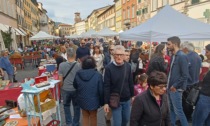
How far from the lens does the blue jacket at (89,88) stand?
11.7ft

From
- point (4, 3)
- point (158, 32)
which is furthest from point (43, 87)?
point (4, 3)

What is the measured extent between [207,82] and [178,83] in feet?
1.86

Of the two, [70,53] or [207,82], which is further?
[70,53]

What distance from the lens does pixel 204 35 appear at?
203 inches

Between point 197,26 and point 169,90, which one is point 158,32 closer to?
point 197,26

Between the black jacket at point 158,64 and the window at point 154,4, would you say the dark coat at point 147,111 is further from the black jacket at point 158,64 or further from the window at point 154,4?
the window at point 154,4

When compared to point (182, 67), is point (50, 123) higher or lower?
lower

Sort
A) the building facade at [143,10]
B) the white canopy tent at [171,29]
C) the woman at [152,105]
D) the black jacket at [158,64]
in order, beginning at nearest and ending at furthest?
the woman at [152,105]
the black jacket at [158,64]
the white canopy tent at [171,29]
the building facade at [143,10]

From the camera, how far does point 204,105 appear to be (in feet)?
11.3

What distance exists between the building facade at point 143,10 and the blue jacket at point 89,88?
81.3ft

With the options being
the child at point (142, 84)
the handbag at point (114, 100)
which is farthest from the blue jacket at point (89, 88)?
the child at point (142, 84)

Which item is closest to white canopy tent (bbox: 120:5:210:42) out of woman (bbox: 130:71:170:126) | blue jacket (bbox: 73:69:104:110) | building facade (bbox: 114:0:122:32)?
blue jacket (bbox: 73:69:104:110)

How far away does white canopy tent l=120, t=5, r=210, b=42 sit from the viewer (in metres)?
5.16

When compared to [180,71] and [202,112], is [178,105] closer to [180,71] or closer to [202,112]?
[202,112]
